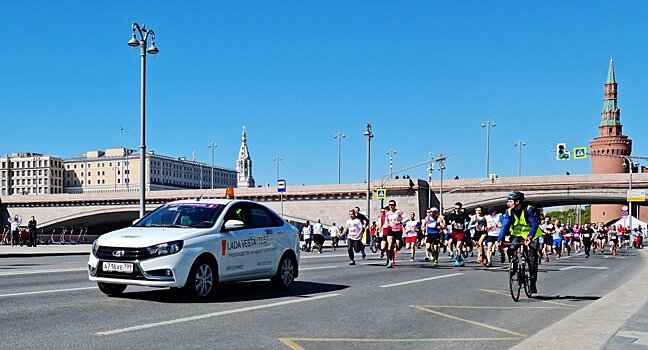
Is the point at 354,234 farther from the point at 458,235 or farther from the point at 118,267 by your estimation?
the point at 118,267

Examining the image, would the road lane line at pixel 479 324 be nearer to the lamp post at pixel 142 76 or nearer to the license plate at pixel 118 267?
the license plate at pixel 118 267

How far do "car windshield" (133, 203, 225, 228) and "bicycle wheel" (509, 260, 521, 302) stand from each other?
4506 mm

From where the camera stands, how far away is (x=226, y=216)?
416 inches

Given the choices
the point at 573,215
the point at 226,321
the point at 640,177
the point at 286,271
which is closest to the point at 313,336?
the point at 226,321

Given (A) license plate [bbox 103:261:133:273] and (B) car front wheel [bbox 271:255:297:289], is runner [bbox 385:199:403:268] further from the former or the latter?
(A) license plate [bbox 103:261:133:273]

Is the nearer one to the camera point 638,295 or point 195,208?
point 195,208

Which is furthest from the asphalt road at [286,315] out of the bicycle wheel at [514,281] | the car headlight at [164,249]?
the car headlight at [164,249]

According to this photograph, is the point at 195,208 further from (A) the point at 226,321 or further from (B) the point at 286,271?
(A) the point at 226,321

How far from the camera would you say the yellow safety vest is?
36.9 ft

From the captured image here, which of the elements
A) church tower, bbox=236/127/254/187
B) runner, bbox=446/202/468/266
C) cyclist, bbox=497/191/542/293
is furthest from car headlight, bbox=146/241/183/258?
church tower, bbox=236/127/254/187

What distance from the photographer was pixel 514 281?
1130cm

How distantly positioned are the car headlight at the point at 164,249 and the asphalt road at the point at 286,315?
2.27ft

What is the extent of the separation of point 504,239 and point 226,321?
506 cm

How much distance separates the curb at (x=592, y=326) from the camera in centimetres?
691
